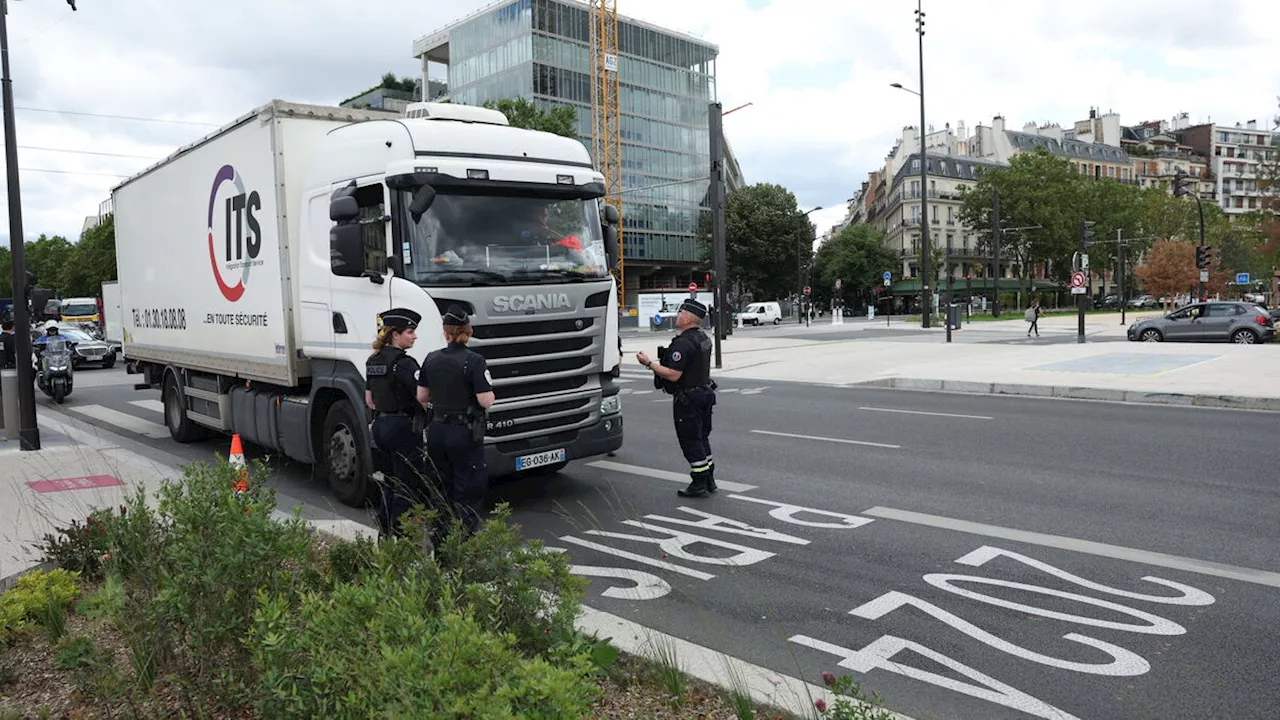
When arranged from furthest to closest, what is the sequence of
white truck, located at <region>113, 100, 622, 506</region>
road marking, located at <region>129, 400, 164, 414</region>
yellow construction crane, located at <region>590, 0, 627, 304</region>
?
yellow construction crane, located at <region>590, 0, 627, 304</region>
road marking, located at <region>129, 400, 164, 414</region>
white truck, located at <region>113, 100, 622, 506</region>

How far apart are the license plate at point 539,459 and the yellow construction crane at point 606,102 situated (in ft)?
213

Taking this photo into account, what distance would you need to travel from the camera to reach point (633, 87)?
265 feet

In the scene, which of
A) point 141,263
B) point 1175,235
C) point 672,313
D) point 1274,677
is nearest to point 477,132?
point 1274,677

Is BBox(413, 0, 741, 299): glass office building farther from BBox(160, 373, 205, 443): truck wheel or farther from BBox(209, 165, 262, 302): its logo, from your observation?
BBox(209, 165, 262, 302): its logo

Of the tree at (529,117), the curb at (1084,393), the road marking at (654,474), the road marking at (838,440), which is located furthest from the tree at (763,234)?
the road marking at (654,474)

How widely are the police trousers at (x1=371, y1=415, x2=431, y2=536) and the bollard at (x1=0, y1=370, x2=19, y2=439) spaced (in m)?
9.02

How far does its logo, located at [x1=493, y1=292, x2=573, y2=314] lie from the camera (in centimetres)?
684

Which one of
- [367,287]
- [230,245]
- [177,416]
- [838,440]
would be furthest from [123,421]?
[838,440]

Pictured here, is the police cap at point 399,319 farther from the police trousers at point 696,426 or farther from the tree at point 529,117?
the tree at point 529,117

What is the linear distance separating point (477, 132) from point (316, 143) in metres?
1.99

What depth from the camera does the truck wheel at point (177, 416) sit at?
11773mm

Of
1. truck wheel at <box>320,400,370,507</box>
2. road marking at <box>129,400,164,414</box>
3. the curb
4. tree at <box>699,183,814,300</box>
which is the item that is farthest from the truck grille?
tree at <box>699,183,814,300</box>

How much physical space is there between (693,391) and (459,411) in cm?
256

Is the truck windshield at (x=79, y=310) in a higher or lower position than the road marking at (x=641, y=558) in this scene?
higher
